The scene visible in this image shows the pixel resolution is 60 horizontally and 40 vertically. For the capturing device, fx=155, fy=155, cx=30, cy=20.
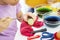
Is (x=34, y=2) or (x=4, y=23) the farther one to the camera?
(x=34, y=2)

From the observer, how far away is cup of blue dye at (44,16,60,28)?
0.69 metres

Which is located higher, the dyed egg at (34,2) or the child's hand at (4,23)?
the dyed egg at (34,2)

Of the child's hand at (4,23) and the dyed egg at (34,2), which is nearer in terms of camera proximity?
the child's hand at (4,23)

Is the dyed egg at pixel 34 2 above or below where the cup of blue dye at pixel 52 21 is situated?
above

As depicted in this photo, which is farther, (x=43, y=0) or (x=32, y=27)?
(x=43, y=0)

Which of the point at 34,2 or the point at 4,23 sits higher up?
the point at 34,2

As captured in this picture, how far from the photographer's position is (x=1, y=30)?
65cm

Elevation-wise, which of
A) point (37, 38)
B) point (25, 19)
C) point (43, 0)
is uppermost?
point (43, 0)

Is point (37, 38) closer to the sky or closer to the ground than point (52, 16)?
closer to the ground

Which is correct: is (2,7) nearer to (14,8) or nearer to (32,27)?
(14,8)

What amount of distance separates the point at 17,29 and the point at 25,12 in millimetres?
103

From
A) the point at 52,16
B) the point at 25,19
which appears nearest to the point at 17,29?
the point at 25,19

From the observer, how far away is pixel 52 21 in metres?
0.70

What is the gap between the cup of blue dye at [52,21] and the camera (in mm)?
686
